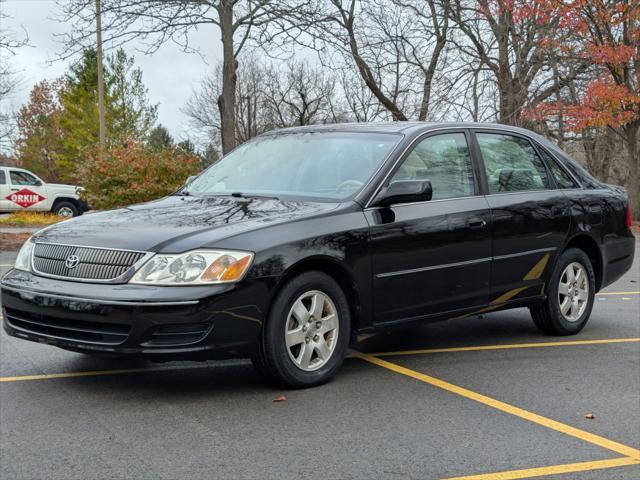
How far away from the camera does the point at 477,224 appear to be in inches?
250

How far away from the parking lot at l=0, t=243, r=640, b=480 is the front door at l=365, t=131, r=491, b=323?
0.49 metres

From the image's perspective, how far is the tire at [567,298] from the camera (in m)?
7.18

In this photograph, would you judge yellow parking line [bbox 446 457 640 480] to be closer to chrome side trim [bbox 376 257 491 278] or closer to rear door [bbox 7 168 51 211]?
chrome side trim [bbox 376 257 491 278]

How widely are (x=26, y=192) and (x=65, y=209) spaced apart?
145cm

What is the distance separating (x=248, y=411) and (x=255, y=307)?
1.93 ft

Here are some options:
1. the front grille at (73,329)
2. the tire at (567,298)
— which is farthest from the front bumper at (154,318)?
the tire at (567,298)

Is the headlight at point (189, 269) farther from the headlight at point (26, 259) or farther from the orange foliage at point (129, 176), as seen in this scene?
the orange foliage at point (129, 176)

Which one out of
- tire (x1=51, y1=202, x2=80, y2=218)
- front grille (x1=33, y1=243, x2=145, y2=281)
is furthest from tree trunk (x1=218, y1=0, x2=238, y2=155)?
front grille (x1=33, y1=243, x2=145, y2=281)

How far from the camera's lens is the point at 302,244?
5.21 m

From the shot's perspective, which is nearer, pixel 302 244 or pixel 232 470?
pixel 232 470

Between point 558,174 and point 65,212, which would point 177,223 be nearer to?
point 558,174

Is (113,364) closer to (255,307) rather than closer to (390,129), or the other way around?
(255,307)

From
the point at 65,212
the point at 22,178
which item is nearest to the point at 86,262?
the point at 22,178

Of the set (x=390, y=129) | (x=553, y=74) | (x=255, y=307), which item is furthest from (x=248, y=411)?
(x=553, y=74)
